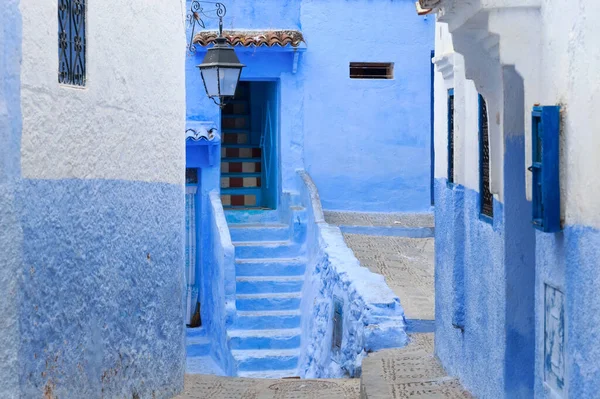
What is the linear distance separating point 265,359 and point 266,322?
799 mm

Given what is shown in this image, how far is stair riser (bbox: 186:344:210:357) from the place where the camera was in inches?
623

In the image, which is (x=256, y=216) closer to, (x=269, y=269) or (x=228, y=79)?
(x=269, y=269)

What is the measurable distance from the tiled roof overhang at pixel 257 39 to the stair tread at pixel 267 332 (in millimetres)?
4432

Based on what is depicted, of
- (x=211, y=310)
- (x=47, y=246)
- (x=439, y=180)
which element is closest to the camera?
(x=47, y=246)

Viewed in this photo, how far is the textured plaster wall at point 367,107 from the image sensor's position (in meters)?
16.6

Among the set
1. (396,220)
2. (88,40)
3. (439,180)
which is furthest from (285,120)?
(88,40)

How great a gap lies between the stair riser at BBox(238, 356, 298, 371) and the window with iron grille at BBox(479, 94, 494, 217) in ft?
20.3

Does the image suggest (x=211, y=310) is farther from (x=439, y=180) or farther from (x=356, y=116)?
(x=439, y=180)

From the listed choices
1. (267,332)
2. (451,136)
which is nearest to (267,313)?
(267,332)

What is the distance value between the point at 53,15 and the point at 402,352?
5517 millimetres

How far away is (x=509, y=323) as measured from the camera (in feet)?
22.6

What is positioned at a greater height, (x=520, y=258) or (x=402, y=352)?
(x=520, y=258)

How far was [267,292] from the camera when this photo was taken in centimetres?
1488

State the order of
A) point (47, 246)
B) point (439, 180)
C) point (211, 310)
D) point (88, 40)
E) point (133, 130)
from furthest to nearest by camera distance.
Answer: point (211, 310)
point (439, 180)
point (133, 130)
point (88, 40)
point (47, 246)
